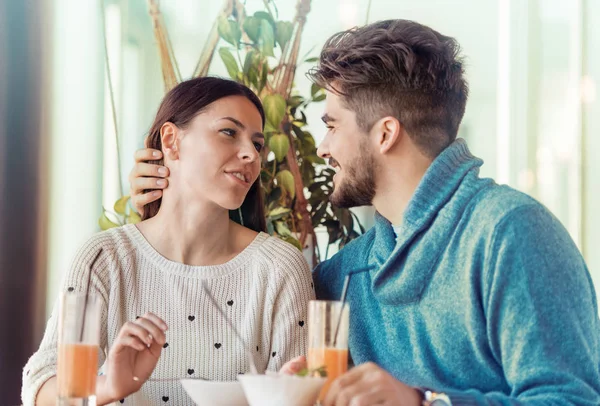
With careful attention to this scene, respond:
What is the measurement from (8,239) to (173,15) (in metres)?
1.25

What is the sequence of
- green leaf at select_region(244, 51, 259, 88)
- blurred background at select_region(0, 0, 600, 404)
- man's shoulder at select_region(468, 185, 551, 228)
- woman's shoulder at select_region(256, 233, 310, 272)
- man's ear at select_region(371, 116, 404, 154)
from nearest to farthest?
man's shoulder at select_region(468, 185, 551, 228) → man's ear at select_region(371, 116, 404, 154) → woman's shoulder at select_region(256, 233, 310, 272) → green leaf at select_region(244, 51, 259, 88) → blurred background at select_region(0, 0, 600, 404)

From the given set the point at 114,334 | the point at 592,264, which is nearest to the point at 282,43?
the point at 114,334

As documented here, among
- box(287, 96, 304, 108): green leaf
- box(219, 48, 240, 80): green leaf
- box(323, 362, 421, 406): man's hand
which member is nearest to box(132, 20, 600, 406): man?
box(323, 362, 421, 406): man's hand

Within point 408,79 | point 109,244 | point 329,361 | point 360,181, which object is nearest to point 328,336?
point 329,361

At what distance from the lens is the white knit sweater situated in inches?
83.0

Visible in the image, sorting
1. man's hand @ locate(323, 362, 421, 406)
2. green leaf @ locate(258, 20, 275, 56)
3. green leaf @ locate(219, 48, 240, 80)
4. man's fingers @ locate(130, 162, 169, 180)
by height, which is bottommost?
man's hand @ locate(323, 362, 421, 406)

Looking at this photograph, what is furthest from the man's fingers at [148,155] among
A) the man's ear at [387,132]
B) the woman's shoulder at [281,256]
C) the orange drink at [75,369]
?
the orange drink at [75,369]

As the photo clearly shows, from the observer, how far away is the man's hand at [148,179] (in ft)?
7.67

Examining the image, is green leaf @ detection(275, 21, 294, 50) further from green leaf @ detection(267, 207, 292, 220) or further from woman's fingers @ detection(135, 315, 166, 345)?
woman's fingers @ detection(135, 315, 166, 345)

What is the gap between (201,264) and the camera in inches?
89.1

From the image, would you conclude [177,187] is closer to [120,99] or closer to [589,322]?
[589,322]

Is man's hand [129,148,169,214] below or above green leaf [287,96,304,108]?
below

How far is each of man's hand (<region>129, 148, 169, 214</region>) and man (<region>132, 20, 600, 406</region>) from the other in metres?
0.02

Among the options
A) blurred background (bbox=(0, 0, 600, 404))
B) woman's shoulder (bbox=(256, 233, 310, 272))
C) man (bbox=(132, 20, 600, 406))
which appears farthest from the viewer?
blurred background (bbox=(0, 0, 600, 404))
